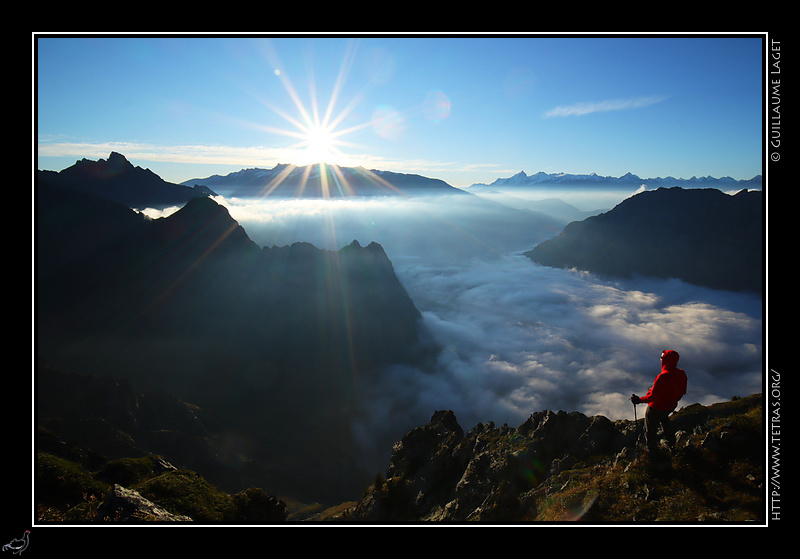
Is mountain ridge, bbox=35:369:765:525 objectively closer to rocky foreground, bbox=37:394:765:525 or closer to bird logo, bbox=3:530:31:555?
rocky foreground, bbox=37:394:765:525

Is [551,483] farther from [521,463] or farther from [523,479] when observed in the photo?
[521,463]

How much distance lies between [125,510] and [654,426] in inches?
790

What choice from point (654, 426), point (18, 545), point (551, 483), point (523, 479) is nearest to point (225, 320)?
point (18, 545)

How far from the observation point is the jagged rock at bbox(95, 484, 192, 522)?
12453 millimetres

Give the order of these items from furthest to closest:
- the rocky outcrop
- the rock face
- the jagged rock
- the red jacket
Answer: the rock face < the rocky outcrop < the jagged rock < the red jacket

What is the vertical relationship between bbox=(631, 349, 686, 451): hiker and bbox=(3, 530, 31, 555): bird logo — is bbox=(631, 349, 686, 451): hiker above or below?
Result: above

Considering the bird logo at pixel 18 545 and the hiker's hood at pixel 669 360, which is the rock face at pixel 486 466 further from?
the bird logo at pixel 18 545

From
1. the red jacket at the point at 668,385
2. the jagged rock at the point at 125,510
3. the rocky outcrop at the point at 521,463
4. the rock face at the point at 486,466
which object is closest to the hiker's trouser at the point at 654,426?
the red jacket at the point at 668,385

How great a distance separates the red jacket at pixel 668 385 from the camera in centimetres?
1159

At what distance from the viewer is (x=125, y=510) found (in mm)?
12695

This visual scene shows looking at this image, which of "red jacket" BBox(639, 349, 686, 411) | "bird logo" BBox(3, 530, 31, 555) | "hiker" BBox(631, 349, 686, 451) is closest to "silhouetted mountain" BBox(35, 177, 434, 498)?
"bird logo" BBox(3, 530, 31, 555)

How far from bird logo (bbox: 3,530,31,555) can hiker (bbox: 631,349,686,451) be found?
767 inches
